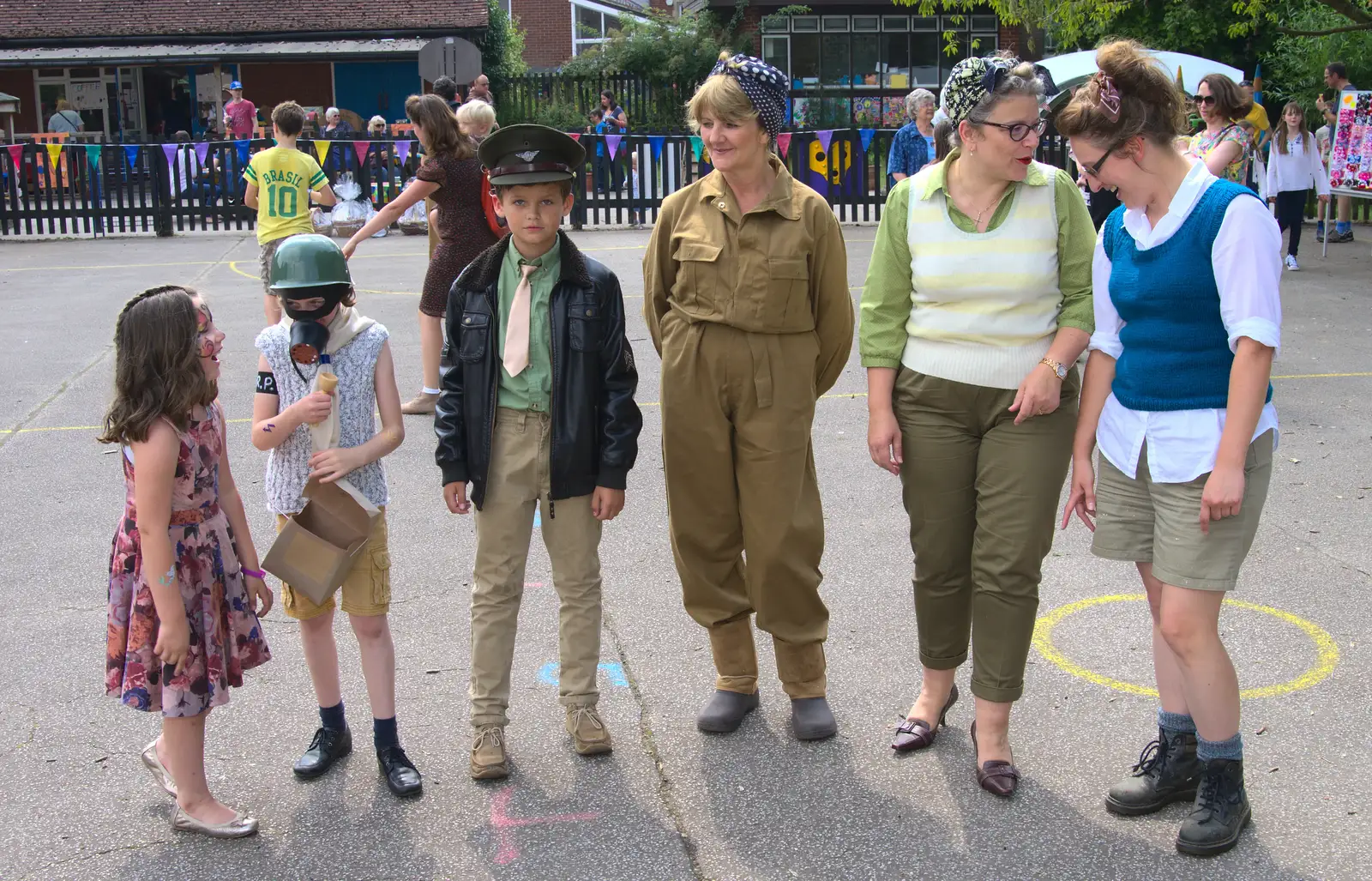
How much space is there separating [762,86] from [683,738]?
1921mm

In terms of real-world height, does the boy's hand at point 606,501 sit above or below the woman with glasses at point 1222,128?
below

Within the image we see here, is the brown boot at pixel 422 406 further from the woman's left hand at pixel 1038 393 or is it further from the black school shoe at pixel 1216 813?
the black school shoe at pixel 1216 813

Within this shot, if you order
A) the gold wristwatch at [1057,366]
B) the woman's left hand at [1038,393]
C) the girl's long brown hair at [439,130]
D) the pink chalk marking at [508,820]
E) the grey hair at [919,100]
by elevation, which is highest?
the grey hair at [919,100]

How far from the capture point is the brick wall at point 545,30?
1718 inches

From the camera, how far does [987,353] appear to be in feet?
11.5

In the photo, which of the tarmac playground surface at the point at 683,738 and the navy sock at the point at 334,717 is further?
the navy sock at the point at 334,717

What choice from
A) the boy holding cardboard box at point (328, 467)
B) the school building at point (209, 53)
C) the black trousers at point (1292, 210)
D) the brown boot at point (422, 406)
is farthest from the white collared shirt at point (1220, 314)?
the school building at point (209, 53)

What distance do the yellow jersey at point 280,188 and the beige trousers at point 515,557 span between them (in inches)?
239

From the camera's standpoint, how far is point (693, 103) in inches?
143

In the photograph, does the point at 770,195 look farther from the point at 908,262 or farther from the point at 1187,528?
the point at 1187,528

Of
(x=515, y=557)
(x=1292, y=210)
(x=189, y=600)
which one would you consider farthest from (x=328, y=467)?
(x=1292, y=210)

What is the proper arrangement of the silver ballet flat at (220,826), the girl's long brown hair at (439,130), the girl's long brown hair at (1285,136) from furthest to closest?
the girl's long brown hair at (1285,136) → the girl's long brown hair at (439,130) → the silver ballet flat at (220,826)

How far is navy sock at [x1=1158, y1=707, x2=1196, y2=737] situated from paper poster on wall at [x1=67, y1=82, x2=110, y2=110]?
36.9m

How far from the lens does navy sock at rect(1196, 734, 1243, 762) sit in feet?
10.6
